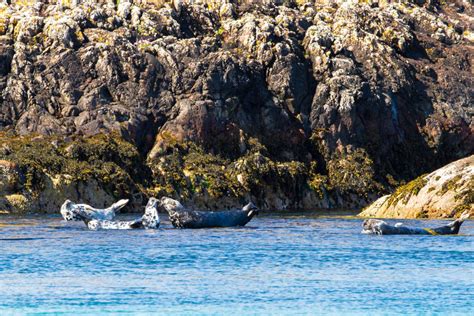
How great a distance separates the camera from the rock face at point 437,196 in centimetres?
10188

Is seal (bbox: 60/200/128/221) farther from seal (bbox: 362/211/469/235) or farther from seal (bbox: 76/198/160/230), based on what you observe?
seal (bbox: 362/211/469/235)

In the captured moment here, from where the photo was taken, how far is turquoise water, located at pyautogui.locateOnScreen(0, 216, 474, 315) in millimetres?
39812

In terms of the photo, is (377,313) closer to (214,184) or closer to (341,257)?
(341,257)

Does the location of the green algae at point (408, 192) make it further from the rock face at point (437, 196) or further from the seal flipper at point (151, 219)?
the seal flipper at point (151, 219)

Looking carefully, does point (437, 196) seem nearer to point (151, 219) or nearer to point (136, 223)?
point (151, 219)

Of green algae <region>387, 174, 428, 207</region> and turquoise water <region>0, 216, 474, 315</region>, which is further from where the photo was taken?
green algae <region>387, 174, 428, 207</region>

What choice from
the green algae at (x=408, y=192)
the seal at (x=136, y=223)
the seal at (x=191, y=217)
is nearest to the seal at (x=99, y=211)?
the seal at (x=136, y=223)

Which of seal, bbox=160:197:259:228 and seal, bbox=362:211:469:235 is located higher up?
seal, bbox=160:197:259:228

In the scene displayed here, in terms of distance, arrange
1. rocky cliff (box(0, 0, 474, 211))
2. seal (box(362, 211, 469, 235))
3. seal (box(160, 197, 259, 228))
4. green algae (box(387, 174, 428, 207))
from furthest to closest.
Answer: rocky cliff (box(0, 0, 474, 211)), green algae (box(387, 174, 428, 207)), seal (box(160, 197, 259, 228)), seal (box(362, 211, 469, 235))

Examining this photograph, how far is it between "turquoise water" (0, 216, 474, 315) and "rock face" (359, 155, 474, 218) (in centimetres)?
2846

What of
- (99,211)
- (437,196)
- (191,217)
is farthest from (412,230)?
(437,196)

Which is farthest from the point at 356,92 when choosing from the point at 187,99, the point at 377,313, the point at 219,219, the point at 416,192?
the point at 377,313

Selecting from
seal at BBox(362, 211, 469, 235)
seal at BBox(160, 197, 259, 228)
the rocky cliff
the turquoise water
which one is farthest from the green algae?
the rocky cliff

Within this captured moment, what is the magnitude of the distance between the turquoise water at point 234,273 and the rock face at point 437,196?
93.4ft
